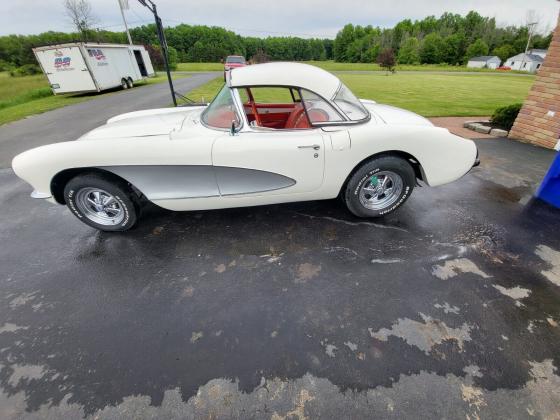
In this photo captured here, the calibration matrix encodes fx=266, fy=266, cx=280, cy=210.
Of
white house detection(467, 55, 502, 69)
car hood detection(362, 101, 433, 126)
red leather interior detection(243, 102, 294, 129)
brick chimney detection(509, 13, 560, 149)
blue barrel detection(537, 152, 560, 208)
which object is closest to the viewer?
car hood detection(362, 101, 433, 126)

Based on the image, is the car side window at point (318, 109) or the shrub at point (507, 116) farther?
the shrub at point (507, 116)

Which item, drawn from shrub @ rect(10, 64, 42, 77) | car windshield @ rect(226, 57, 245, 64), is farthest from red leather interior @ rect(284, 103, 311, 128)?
shrub @ rect(10, 64, 42, 77)

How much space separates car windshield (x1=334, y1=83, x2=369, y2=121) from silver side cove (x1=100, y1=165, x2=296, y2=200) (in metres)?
0.95

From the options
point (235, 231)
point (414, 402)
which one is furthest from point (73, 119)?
point (414, 402)

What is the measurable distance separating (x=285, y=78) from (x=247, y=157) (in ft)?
3.10

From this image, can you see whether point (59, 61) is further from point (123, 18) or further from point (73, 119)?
point (123, 18)

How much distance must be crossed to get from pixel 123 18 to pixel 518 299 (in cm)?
3302

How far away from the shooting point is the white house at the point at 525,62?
57412 mm

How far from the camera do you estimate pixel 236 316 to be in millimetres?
2129

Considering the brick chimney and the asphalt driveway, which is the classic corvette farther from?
the brick chimney

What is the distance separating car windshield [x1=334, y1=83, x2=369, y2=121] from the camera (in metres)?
2.84

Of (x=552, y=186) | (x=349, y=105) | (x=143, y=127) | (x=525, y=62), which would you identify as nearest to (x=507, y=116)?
(x=552, y=186)

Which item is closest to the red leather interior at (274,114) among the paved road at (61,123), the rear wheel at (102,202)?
the rear wheel at (102,202)

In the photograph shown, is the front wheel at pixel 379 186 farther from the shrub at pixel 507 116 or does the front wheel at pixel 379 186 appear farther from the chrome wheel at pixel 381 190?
the shrub at pixel 507 116
